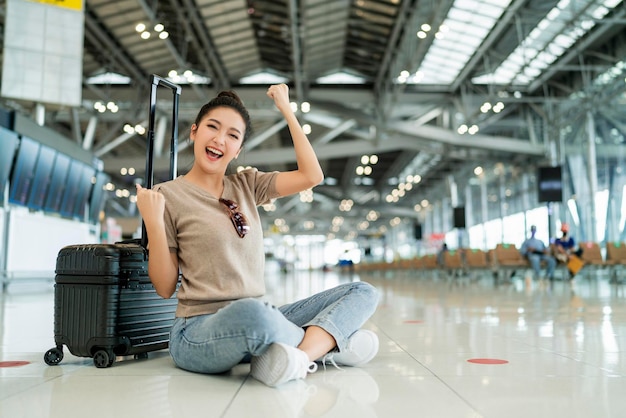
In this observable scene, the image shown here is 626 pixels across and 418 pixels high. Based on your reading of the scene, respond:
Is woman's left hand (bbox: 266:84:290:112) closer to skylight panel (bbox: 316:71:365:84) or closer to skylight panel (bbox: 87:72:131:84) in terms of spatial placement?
skylight panel (bbox: 87:72:131:84)

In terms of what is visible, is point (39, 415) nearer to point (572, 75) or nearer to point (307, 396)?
point (307, 396)

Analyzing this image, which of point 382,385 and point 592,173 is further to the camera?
point 592,173

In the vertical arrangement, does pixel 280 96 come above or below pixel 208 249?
above

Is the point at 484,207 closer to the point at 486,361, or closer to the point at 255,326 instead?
the point at 486,361

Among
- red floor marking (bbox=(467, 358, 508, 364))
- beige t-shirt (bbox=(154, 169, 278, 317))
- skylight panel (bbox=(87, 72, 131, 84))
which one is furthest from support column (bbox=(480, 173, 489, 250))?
beige t-shirt (bbox=(154, 169, 278, 317))

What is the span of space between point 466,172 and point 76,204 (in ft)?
79.3

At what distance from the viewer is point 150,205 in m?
2.50

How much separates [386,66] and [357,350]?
17906 mm

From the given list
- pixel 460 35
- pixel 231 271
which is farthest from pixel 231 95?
pixel 460 35

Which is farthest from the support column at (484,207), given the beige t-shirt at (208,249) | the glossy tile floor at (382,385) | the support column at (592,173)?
the beige t-shirt at (208,249)

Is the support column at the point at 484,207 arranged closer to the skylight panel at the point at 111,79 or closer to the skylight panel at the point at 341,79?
the skylight panel at the point at 341,79

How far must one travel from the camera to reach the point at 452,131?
23047mm

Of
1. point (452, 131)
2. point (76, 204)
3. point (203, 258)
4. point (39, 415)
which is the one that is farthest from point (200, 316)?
point (452, 131)

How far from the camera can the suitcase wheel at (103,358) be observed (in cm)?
288
